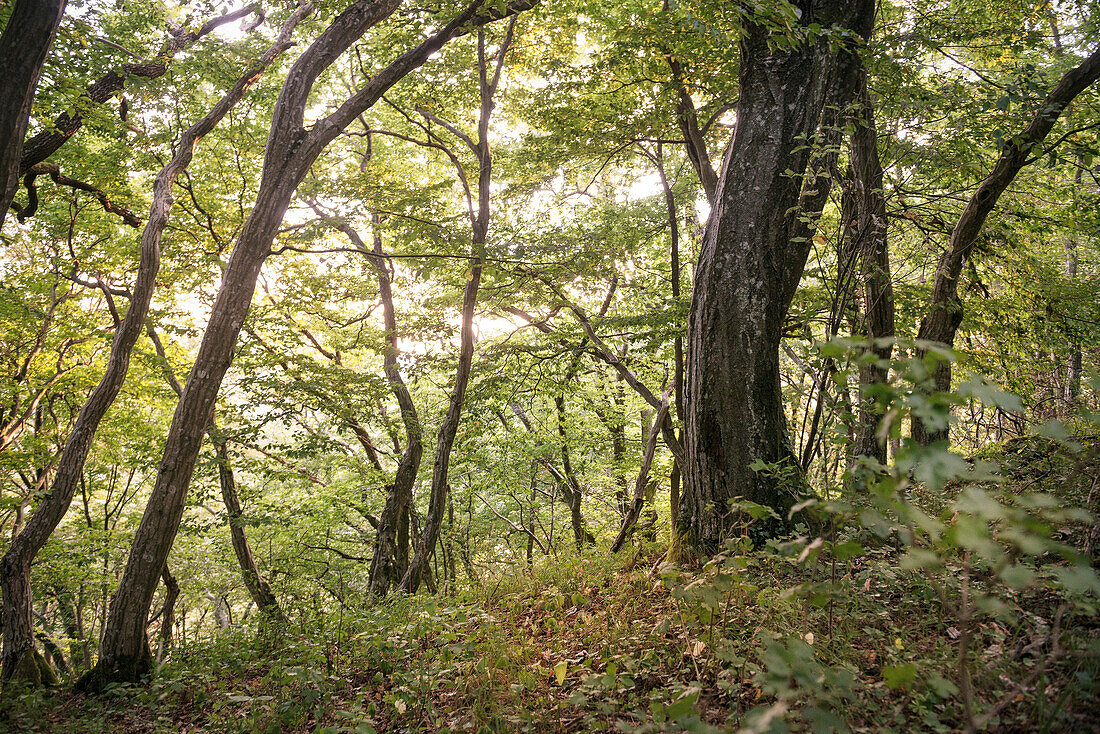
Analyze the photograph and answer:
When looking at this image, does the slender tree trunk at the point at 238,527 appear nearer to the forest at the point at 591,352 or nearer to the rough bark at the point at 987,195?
the forest at the point at 591,352

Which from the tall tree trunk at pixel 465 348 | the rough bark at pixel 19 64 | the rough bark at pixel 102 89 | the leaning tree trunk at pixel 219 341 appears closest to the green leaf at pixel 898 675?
the rough bark at pixel 19 64

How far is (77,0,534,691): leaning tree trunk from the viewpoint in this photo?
4.75 m

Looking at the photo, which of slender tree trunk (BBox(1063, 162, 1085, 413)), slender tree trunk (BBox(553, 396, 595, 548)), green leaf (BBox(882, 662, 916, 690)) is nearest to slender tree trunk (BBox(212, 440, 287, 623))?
slender tree trunk (BBox(553, 396, 595, 548))

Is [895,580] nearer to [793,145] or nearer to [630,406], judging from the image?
[793,145]

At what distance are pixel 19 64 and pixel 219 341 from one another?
2434 millimetres

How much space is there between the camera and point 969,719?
52.1 inches

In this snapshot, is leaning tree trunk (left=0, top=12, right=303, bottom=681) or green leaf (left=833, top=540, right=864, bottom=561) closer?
green leaf (left=833, top=540, right=864, bottom=561)

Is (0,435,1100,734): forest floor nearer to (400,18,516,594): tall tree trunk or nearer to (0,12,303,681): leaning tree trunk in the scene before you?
(0,12,303,681): leaning tree trunk

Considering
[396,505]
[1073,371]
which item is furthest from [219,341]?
[1073,371]

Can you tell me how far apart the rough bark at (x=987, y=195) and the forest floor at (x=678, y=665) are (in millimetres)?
1718

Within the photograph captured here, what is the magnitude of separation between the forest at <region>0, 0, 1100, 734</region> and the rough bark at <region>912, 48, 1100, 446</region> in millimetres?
50

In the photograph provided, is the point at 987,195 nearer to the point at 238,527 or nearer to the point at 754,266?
the point at 754,266

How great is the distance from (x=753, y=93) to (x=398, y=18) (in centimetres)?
466

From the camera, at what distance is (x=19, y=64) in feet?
9.78
